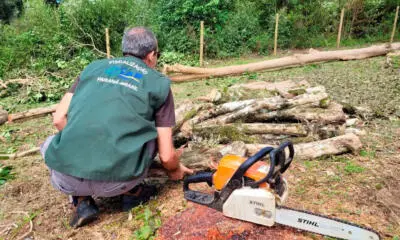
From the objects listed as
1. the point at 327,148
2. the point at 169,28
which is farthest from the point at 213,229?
the point at 169,28

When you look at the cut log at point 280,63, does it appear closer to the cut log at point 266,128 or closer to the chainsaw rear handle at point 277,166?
the cut log at point 266,128

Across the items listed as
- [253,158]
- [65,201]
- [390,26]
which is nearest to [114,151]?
[253,158]

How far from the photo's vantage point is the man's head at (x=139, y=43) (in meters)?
2.20

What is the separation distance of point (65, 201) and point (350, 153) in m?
2.88

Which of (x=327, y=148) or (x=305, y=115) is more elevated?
(x=305, y=115)

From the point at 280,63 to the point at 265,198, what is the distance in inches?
317

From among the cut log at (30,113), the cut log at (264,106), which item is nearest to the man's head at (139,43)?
the cut log at (264,106)

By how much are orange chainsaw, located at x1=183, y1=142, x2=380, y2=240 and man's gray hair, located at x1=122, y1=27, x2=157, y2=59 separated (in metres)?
0.99

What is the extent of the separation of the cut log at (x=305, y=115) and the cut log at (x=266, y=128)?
18 centimetres

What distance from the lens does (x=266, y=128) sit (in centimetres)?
352

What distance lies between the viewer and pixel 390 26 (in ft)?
51.4

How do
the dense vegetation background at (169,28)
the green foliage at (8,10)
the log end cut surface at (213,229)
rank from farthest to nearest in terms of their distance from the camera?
1. the green foliage at (8,10)
2. the dense vegetation background at (169,28)
3. the log end cut surface at (213,229)

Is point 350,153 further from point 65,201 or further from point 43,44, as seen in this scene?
point 43,44

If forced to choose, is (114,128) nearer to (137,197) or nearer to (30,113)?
(137,197)
